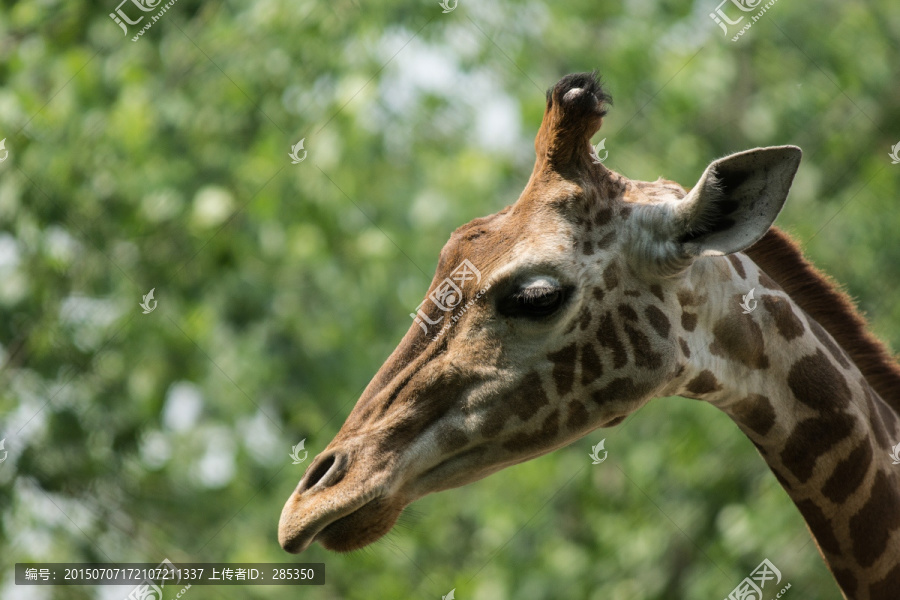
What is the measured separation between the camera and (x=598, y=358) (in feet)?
12.1

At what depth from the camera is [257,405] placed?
10422 mm

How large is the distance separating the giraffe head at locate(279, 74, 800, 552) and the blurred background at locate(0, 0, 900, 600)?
473cm

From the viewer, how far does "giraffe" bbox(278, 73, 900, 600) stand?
11.7 ft

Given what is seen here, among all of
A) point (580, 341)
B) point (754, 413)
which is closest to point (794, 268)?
point (754, 413)

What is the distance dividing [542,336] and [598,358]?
9.2 inches

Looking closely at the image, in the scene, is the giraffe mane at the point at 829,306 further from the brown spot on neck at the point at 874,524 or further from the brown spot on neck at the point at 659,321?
the brown spot on neck at the point at 659,321

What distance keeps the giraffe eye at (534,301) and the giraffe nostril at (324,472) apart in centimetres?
82

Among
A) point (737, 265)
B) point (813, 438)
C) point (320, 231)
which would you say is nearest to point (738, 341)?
point (737, 265)

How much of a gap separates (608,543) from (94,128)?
6239 mm

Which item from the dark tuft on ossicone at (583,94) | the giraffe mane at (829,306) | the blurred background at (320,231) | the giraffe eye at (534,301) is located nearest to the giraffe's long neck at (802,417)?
the giraffe mane at (829,306)

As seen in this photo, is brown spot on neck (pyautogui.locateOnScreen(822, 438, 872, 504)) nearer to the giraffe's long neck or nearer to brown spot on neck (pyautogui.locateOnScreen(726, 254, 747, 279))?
the giraffe's long neck

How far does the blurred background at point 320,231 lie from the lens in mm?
8695

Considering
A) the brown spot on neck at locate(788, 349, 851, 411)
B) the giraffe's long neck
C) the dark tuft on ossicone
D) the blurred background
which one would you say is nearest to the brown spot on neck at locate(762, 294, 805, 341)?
the giraffe's long neck

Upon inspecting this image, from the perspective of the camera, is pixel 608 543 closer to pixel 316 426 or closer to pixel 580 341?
pixel 316 426
